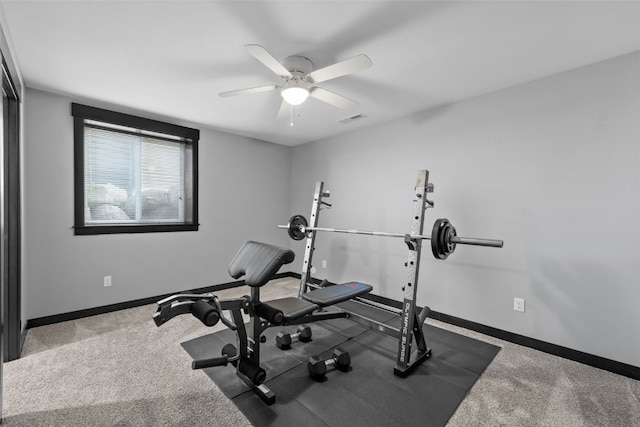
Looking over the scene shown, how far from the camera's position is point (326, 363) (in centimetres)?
218

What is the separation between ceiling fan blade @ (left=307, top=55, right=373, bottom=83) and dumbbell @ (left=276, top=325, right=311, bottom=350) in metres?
2.06

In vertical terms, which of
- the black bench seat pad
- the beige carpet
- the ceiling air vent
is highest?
the ceiling air vent

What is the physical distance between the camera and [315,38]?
76.9 inches

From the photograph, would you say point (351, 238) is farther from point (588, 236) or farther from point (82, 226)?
point (82, 226)

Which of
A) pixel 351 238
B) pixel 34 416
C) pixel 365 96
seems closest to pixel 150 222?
pixel 34 416

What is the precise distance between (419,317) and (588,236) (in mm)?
1459

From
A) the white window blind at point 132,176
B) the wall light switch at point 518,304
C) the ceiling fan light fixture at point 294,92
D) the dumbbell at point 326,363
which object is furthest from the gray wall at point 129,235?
the wall light switch at point 518,304

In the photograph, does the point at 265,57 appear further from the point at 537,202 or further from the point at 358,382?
the point at 537,202

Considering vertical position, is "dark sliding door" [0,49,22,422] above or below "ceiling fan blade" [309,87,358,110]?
below

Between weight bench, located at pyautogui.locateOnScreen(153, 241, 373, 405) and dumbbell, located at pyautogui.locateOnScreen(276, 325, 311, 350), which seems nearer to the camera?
weight bench, located at pyautogui.locateOnScreen(153, 241, 373, 405)

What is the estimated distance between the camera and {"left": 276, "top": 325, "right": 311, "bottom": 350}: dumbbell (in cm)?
251

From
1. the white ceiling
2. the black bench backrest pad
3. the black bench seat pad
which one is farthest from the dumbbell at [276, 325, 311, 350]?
the white ceiling

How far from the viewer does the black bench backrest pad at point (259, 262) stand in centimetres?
185

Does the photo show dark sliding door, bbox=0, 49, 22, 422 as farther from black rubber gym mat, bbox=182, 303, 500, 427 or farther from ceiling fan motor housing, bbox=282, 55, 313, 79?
ceiling fan motor housing, bbox=282, 55, 313, 79
